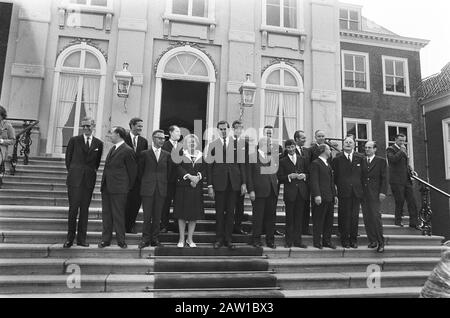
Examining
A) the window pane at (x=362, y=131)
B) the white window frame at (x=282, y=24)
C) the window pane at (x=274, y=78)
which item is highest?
the white window frame at (x=282, y=24)

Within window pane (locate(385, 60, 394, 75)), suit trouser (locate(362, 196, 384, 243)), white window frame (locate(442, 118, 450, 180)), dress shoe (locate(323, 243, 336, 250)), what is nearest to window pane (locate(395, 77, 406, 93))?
window pane (locate(385, 60, 394, 75))

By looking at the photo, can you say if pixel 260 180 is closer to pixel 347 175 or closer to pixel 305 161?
pixel 305 161

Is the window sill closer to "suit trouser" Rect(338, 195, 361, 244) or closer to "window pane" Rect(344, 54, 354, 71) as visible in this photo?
"suit trouser" Rect(338, 195, 361, 244)

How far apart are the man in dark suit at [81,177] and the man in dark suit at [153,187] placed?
2.36 ft

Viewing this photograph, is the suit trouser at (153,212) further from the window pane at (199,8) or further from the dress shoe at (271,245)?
the window pane at (199,8)

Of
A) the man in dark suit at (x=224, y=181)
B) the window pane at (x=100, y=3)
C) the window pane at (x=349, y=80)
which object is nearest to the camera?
the man in dark suit at (x=224, y=181)

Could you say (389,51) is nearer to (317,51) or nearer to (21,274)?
(317,51)

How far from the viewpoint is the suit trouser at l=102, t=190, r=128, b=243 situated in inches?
207

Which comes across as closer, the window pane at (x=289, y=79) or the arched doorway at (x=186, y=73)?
the arched doorway at (x=186, y=73)

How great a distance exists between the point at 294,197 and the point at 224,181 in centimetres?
119

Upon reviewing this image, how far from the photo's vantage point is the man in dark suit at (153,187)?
5.41 meters

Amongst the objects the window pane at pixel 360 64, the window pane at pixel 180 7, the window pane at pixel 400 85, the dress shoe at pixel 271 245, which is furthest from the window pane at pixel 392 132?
the dress shoe at pixel 271 245

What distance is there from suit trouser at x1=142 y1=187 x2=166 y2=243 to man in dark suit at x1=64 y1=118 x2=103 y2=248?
829 mm

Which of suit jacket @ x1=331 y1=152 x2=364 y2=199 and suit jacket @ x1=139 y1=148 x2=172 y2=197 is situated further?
suit jacket @ x1=331 y1=152 x2=364 y2=199
